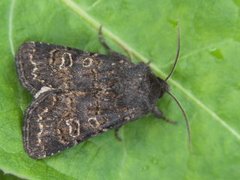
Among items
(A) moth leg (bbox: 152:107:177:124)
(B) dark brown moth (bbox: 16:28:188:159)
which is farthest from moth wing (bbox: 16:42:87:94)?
(A) moth leg (bbox: 152:107:177:124)

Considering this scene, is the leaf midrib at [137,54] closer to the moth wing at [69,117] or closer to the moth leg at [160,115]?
the moth leg at [160,115]

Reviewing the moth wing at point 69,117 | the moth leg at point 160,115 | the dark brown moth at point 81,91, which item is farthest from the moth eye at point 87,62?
the moth leg at point 160,115

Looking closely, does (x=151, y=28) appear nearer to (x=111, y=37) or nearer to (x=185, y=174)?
(x=111, y=37)

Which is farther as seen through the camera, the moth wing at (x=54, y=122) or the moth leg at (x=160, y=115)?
the moth leg at (x=160, y=115)

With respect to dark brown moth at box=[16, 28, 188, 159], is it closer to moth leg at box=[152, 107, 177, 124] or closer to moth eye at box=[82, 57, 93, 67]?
moth eye at box=[82, 57, 93, 67]

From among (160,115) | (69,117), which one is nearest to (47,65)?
(69,117)
